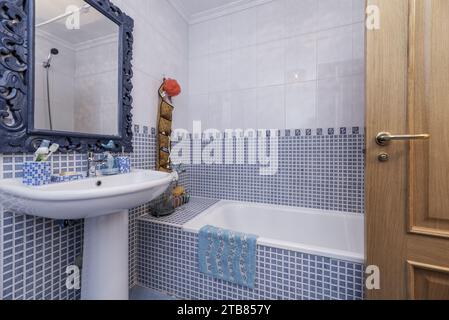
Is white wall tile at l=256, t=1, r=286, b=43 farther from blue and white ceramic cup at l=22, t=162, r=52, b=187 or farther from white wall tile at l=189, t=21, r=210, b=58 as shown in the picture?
blue and white ceramic cup at l=22, t=162, r=52, b=187

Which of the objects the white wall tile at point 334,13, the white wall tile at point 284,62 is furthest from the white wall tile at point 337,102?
the white wall tile at point 334,13

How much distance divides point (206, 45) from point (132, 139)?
1255 millimetres

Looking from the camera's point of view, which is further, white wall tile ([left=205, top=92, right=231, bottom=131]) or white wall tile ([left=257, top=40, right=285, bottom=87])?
white wall tile ([left=205, top=92, right=231, bottom=131])

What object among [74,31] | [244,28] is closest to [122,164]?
[74,31]

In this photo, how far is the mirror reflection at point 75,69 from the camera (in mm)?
940

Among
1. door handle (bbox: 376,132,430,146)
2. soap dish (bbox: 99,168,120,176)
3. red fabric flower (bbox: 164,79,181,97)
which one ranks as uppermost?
red fabric flower (bbox: 164,79,181,97)

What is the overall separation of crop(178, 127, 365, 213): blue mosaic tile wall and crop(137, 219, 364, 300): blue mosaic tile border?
75 cm

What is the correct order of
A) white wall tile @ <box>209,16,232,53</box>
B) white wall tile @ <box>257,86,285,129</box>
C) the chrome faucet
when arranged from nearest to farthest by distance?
the chrome faucet → white wall tile @ <box>257,86,285,129</box> → white wall tile @ <box>209,16,232,53</box>

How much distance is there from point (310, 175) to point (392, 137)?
0.93m

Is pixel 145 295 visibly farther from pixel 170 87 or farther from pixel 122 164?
pixel 170 87

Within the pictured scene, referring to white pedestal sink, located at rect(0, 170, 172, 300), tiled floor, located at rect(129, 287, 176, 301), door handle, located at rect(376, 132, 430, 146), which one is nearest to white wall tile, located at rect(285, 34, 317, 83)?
door handle, located at rect(376, 132, 430, 146)

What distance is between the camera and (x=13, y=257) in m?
0.86

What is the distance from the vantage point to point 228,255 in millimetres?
1157

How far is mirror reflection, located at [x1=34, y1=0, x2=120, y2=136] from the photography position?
94 centimetres
